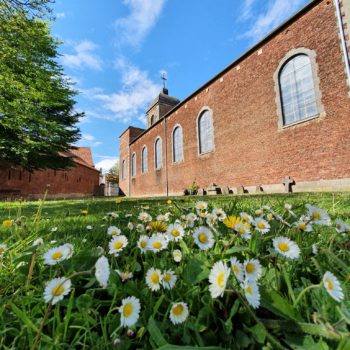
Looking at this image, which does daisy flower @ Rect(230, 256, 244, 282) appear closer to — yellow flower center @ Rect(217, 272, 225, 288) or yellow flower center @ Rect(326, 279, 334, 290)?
yellow flower center @ Rect(217, 272, 225, 288)

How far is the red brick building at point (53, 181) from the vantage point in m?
22.7

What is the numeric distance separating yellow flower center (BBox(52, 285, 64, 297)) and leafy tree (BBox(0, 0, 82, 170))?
8915 mm

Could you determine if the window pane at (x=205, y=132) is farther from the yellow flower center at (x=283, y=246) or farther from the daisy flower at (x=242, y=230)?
the yellow flower center at (x=283, y=246)

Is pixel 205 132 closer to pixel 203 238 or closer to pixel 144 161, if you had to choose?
pixel 144 161

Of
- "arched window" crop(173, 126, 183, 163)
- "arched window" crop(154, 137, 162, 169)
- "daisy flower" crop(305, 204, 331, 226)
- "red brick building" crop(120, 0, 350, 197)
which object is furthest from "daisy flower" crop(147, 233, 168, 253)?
"arched window" crop(154, 137, 162, 169)

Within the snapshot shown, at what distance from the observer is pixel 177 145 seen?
18359 millimetres

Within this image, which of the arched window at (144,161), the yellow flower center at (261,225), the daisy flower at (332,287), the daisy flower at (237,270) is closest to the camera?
the daisy flower at (332,287)

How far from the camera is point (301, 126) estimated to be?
9227 mm

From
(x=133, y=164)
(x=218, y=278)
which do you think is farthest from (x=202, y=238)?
(x=133, y=164)

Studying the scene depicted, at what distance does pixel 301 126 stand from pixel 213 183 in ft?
19.1

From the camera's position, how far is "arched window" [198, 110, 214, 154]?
1449 centimetres

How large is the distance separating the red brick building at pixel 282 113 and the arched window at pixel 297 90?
39 millimetres

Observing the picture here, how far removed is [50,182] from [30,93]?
65.8 ft

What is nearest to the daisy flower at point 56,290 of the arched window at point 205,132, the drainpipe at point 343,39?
the drainpipe at point 343,39
